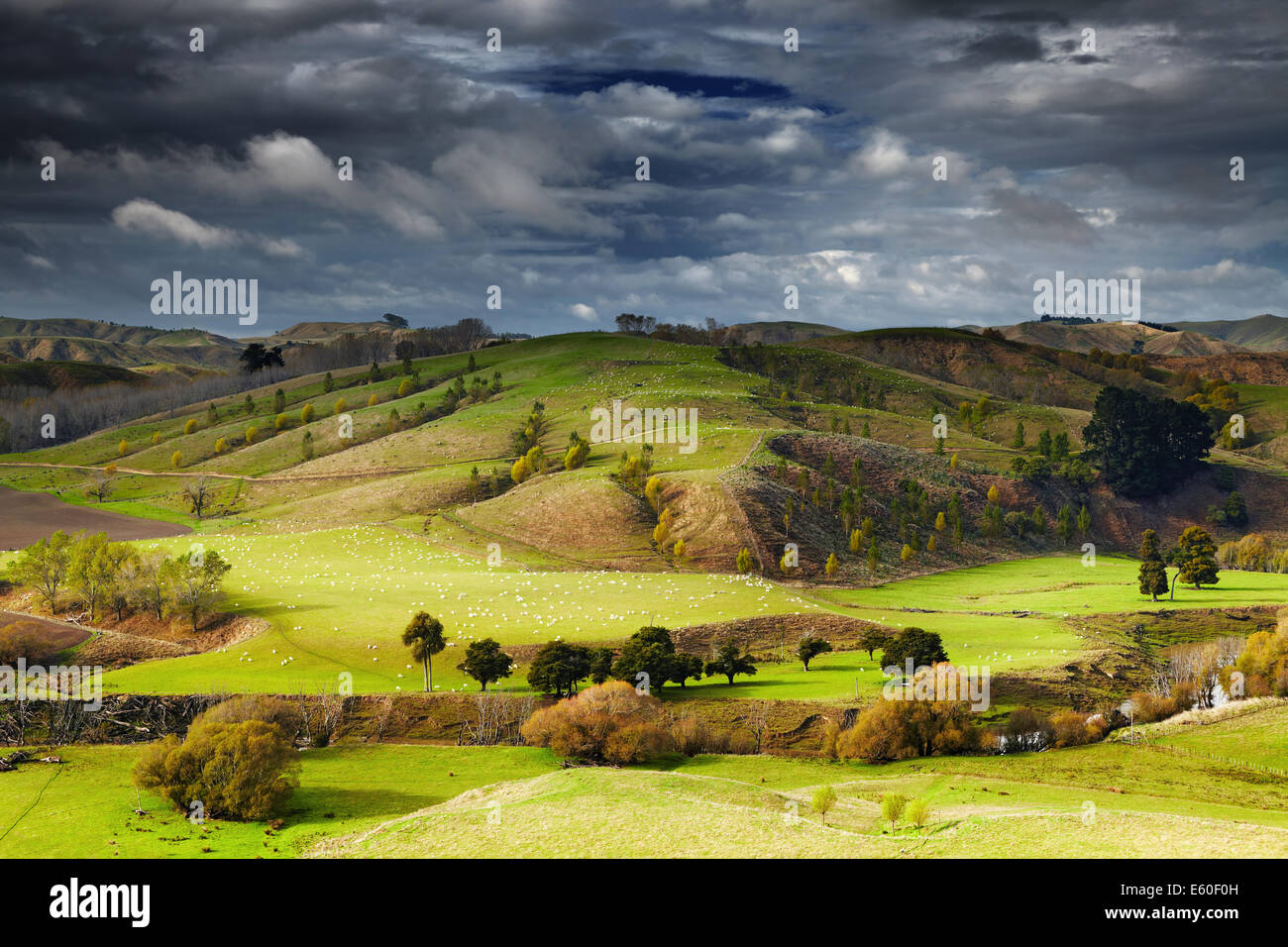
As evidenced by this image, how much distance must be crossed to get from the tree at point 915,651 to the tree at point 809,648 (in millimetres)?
4940

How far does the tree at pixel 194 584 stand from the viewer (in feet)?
240

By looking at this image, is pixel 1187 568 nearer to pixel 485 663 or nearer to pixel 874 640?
pixel 874 640

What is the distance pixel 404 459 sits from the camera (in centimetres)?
15000

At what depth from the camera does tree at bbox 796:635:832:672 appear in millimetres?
63250

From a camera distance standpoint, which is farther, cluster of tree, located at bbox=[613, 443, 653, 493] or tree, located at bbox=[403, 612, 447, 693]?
cluster of tree, located at bbox=[613, 443, 653, 493]

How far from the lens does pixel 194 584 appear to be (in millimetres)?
73312

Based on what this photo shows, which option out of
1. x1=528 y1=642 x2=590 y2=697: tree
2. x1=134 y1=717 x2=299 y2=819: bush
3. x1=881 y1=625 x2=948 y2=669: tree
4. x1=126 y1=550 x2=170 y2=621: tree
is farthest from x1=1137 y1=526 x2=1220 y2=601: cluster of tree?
x1=126 y1=550 x2=170 y2=621: tree

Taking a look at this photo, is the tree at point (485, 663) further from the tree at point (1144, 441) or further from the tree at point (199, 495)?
the tree at point (1144, 441)

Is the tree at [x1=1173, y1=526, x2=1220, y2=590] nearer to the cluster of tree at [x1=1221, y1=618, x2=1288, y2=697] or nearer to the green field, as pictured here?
the cluster of tree at [x1=1221, y1=618, x2=1288, y2=697]

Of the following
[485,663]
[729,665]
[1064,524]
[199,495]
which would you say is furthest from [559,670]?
[199,495]

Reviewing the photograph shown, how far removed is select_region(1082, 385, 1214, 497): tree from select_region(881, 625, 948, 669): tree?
98.5 meters

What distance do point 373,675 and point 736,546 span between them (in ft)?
159

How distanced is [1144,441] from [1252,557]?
101ft
